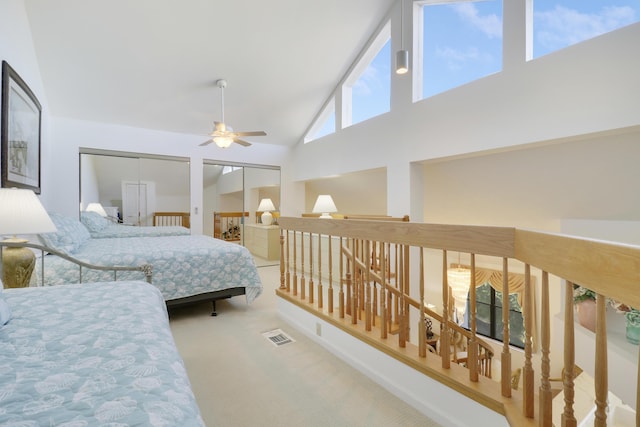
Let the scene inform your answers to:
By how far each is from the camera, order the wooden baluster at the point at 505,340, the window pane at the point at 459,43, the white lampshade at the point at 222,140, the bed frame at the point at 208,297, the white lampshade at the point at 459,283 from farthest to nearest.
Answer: the white lampshade at the point at 459,283 < the white lampshade at the point at 222,140 < the window pane at the point at 459,43 < the bed frame at the point at 208,297 < the wooden baluster at the point at 505,340

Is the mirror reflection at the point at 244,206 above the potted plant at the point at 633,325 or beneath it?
above

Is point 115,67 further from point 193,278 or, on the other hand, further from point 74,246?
point 193,278

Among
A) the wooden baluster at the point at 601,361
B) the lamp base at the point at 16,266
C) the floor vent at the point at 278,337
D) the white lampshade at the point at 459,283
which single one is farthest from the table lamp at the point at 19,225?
the white lampshade at the point at 459,283

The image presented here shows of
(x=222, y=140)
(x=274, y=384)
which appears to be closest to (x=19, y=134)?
(x=222, y=140)

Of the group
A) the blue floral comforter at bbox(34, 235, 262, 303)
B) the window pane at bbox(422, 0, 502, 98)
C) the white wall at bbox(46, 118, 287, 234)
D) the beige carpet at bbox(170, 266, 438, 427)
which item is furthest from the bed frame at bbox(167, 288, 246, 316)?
the window pane at bbox(422, 0, 502, 98)

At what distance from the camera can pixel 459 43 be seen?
11.9 ft

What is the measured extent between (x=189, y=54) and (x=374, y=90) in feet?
8.65

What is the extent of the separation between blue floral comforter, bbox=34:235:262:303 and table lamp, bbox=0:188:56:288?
46 centimetres

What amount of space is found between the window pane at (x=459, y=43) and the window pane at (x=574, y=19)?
0.38 m

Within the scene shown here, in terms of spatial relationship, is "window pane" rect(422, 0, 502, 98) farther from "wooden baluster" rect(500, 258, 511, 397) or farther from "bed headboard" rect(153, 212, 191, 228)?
"bed headboard" rect(153, 212, 191, 228)

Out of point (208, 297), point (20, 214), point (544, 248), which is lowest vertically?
point (208, 297)

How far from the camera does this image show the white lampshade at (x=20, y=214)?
1.88 metres

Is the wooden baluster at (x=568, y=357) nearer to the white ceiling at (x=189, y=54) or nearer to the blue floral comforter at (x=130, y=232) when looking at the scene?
the white ceiling at (x=189, y=54)

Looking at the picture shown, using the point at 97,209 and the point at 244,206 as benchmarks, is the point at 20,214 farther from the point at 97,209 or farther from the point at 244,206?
the point at 244,206
